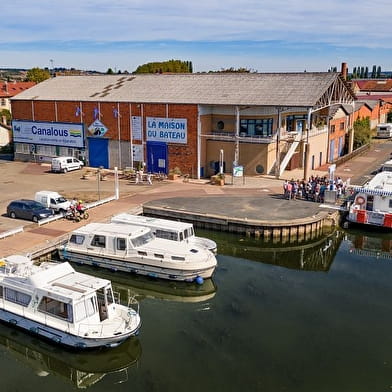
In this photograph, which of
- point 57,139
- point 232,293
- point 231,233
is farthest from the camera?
point 57,139

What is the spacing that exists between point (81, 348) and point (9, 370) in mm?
2513

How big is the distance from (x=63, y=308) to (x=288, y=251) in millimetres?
14575

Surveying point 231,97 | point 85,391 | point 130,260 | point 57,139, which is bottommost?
point 85,391

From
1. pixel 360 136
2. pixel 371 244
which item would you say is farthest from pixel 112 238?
pixel 360 136

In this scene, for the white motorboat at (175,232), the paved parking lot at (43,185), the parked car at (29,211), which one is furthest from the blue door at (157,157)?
→ the white motorboat at (175,232)

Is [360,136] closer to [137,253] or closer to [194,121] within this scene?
[194,121]

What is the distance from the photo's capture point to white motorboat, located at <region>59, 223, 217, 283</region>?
23.0 m

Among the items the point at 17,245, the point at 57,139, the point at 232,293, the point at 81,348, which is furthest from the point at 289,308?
the point at 57,139

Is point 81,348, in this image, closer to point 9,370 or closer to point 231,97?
point 9,370

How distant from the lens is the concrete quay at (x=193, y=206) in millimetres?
28125

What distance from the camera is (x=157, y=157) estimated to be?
144ft

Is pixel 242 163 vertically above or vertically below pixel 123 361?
above

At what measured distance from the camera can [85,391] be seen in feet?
51.3

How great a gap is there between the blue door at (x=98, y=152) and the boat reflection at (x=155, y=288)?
24128 mm
